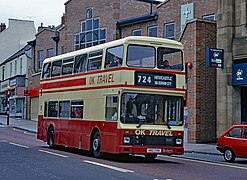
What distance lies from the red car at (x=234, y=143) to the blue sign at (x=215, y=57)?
7480 millimetres

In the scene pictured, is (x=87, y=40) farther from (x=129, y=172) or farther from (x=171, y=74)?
(x=129, y=172)

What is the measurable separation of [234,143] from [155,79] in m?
4.36

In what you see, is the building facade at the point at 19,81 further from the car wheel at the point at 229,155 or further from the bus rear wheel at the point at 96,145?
the car wheel at the point at 229,155

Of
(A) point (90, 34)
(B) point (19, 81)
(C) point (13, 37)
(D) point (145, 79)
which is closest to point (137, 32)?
(A) point (90, 34)

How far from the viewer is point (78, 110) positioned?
70.3 ft

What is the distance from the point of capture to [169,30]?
3597 centimetres

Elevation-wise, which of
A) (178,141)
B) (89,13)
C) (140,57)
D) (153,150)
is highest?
(89,13)

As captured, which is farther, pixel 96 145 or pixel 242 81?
pixel 242 81

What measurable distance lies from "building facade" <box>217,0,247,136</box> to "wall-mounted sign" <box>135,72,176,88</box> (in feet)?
34.2

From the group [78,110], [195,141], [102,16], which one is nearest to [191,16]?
[195,141]

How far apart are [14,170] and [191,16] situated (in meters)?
21.3

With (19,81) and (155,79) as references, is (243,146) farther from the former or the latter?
(19,81)

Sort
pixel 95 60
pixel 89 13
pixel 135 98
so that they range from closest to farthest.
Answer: pixel 135 98 → pixel 95 60 → pixel 89 13

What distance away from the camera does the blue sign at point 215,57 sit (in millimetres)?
27812
